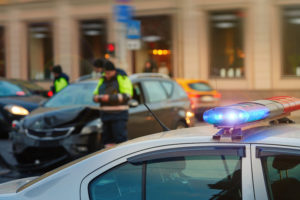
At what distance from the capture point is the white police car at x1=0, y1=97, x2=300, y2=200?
2.35 metres

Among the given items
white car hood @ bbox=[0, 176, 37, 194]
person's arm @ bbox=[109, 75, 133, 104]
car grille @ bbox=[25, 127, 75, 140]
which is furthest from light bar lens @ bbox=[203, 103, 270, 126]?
car grille @ bbox=[25, 127, 75, 140]

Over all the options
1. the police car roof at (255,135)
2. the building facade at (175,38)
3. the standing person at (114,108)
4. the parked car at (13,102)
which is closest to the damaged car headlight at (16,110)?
the parked car at (13,102)

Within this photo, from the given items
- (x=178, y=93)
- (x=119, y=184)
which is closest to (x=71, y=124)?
(x=178, y=93)

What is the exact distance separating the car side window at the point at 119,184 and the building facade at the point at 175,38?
48.4 feet

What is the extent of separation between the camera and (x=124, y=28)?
12.7 metres

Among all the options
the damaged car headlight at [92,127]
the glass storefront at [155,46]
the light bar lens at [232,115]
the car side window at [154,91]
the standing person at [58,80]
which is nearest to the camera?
the light bar lens at [232,115]

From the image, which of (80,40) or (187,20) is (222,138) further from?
(80,40)

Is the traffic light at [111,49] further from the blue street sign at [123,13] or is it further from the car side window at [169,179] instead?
the car side window at [169,179]

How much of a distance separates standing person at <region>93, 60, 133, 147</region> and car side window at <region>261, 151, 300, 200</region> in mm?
4962

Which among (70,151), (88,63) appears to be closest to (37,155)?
(70,151)

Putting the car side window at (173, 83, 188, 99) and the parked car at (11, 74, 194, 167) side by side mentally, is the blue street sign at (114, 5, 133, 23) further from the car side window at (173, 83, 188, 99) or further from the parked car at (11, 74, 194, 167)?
the parked car at (11, 74, 194, 167)

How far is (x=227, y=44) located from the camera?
2119 centimetres

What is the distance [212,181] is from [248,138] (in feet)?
0.90

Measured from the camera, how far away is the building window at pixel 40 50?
24922 mm
